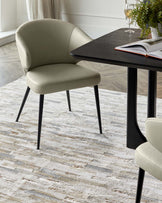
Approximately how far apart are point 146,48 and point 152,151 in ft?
2.52

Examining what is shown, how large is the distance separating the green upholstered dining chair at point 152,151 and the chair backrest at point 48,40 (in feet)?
4.64

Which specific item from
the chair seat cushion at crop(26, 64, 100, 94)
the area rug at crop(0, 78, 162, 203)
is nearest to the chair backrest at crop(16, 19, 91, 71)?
the chair seat cushion at crop(26, 64, 100, 94)

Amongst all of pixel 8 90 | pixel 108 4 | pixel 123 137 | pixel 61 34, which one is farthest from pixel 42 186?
pixel 108 4

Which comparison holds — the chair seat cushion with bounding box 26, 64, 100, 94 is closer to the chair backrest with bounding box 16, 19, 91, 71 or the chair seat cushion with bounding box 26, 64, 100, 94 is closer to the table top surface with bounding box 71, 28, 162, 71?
the chair backrest with bounding box 16, 19, 91, 71

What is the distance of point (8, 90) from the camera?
13.3 feet

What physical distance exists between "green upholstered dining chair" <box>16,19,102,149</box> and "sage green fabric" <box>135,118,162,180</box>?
1.08 metres

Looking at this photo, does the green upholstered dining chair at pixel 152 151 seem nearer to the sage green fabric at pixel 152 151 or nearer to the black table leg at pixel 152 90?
the sage green fabric at pixel 152 151

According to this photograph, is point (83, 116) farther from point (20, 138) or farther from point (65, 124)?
point (20, 138)

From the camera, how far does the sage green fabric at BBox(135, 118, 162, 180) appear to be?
183 cm

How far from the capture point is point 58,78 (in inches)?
116

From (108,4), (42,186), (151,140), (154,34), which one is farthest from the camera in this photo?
(108,4)

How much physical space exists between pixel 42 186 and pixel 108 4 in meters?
3.94

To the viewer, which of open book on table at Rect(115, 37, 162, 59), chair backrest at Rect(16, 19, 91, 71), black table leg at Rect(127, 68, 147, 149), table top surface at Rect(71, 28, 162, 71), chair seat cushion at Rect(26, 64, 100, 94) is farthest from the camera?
chair backrest at Rect(16, 19, 91, 71)

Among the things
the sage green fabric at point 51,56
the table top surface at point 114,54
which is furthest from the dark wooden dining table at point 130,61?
the sage green fabric at point 51,56
